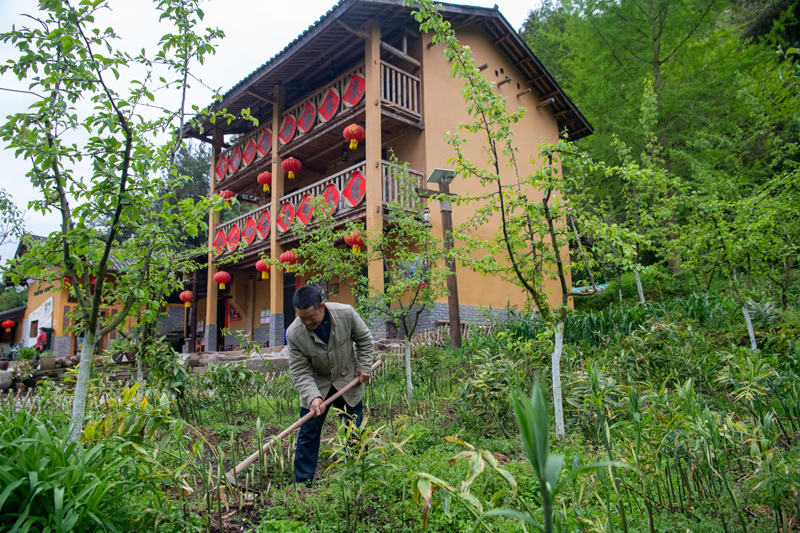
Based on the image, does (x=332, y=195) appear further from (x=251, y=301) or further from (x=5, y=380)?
(x=5, y=380)

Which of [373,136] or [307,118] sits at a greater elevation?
[307,118]

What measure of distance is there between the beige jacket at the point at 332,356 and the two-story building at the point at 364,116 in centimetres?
553

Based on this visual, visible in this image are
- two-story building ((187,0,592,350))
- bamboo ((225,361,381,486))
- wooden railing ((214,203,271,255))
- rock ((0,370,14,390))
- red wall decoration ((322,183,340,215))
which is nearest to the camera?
bamboo ((225,361,381,486))

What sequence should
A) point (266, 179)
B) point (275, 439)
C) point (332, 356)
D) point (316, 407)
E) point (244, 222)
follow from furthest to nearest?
point (244, 222), point (266, 179), point (332, 356), point (316, 407), point (275, 439)

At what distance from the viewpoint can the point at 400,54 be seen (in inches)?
421

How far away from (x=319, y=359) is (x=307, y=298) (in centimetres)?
54

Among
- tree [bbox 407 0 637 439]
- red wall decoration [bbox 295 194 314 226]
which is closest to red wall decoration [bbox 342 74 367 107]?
red wall decoration [bbox 295 194 314 226]

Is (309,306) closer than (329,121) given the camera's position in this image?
Yes

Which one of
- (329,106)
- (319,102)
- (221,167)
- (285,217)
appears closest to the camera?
(329,106)

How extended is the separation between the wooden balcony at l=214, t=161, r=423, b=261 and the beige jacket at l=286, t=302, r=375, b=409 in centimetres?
→ 468

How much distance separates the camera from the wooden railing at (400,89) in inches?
406

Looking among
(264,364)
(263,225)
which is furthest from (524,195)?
(263,225)

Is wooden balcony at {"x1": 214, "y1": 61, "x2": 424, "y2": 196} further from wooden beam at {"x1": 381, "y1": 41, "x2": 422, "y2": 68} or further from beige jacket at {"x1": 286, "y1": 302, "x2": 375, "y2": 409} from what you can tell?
beige jacket at {"x1": 286, "y1": 302, "x2": 375, "y2": 409}

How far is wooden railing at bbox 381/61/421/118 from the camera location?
33.8 feet
